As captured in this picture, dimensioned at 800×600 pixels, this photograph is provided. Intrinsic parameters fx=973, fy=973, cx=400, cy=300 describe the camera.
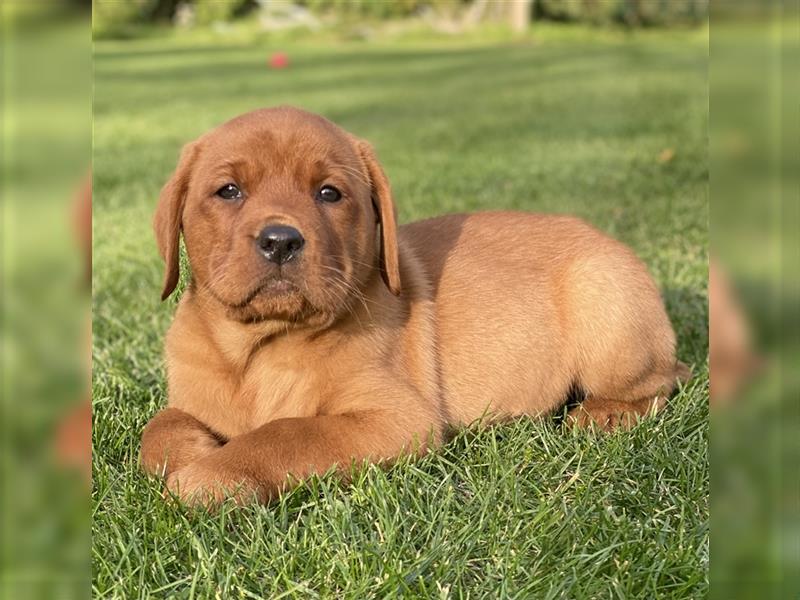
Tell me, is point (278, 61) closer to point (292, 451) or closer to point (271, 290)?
point (271, 290)

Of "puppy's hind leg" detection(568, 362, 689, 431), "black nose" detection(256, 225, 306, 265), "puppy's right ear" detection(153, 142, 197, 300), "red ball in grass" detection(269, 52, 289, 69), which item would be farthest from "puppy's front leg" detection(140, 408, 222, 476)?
"red ball in grass" detection(269, 52, 289, 69)

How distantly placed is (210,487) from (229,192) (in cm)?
98

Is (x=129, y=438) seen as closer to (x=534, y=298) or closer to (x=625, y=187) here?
(x=534, y=298)

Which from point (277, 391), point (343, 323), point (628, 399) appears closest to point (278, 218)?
point (343, 323)

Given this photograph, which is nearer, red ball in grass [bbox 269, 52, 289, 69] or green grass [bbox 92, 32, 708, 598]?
green grass [bbox 92, 32, 708, 598]

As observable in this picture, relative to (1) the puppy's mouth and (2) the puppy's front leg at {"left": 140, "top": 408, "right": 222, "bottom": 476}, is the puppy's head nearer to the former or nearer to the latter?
(1) the puppy's mouth

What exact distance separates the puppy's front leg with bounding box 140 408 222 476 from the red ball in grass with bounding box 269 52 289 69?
72.2 ft

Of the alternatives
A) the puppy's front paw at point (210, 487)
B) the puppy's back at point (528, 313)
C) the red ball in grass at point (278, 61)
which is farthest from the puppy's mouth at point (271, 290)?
the red ball in grass at point (278, 61)

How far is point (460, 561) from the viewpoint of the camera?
2.50 metres

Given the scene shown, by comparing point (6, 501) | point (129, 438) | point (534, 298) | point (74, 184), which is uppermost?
point (74, 184)

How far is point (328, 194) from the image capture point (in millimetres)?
3258

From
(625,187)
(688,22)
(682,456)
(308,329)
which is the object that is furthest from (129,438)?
(688,22)

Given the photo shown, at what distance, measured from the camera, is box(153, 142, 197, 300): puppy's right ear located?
331 centimetres

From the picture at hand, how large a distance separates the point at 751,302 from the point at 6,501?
0.60m
